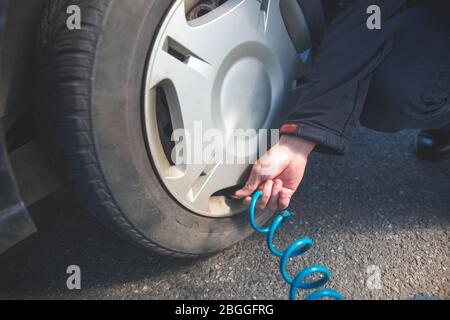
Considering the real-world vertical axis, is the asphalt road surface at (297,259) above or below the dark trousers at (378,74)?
below

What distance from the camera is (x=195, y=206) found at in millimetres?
954

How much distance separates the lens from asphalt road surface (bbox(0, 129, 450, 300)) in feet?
3.26

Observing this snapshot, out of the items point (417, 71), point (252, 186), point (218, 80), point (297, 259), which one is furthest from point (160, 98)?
point (417, 71)

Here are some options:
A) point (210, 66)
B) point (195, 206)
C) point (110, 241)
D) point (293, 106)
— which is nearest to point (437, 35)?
point (293, 106)

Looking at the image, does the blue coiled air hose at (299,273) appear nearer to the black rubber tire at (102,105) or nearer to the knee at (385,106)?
the black rubber tire at (102,105)

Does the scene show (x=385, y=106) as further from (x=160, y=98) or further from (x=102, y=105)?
(x=102, y=105)

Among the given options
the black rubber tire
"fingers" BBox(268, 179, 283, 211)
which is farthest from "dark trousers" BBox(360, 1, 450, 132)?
the black rubber tire

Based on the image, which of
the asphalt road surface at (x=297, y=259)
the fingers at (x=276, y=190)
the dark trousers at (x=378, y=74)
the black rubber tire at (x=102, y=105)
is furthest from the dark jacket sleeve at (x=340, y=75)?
the black rubber tire at (x=102, y=105)

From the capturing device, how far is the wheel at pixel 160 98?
0.74m

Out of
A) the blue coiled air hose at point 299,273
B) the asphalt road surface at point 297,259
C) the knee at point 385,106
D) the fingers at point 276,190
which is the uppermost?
the knee at point 385,106

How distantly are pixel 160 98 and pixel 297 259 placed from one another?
1.77ft

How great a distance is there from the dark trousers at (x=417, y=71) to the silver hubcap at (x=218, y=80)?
0.22m

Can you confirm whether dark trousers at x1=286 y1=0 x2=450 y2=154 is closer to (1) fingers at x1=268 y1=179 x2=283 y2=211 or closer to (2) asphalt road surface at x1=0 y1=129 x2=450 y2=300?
(1) fingers at x1=268 y1=179 x2=283 y2=211

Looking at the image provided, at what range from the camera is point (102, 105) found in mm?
751
